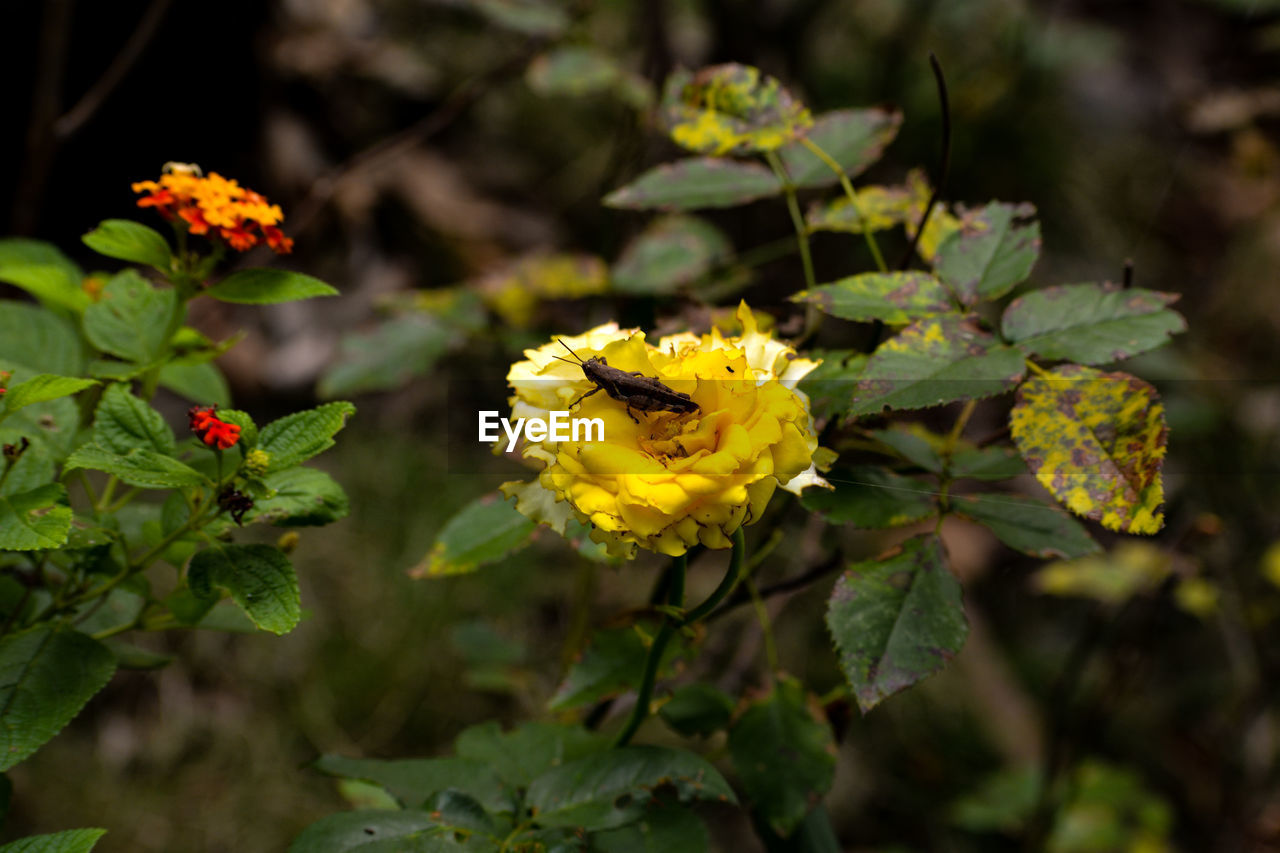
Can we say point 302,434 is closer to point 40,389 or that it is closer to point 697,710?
point 40,389

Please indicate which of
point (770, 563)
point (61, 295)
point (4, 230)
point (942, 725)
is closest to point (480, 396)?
point (770, 563)

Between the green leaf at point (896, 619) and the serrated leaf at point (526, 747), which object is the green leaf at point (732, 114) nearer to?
the green leaf at point (896, 619)

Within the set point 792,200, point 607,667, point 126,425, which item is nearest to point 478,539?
point 607,667

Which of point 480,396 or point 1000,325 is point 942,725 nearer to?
point 480,396

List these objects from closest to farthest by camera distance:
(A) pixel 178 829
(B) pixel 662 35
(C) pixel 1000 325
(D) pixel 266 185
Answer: (C) pixel 1000 325 < (B) pixel 662 35 < (A) pixel 178 829 < (D) pixel 266 185

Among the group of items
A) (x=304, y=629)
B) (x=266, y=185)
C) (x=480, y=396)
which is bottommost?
(x=304, y=629)

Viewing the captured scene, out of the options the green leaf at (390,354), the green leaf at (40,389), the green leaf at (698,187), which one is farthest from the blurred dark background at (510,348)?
the green leaf at (40,389)

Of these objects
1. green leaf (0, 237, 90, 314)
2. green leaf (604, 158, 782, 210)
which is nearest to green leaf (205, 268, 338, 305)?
green leaf (0, 237, 90, 314)
